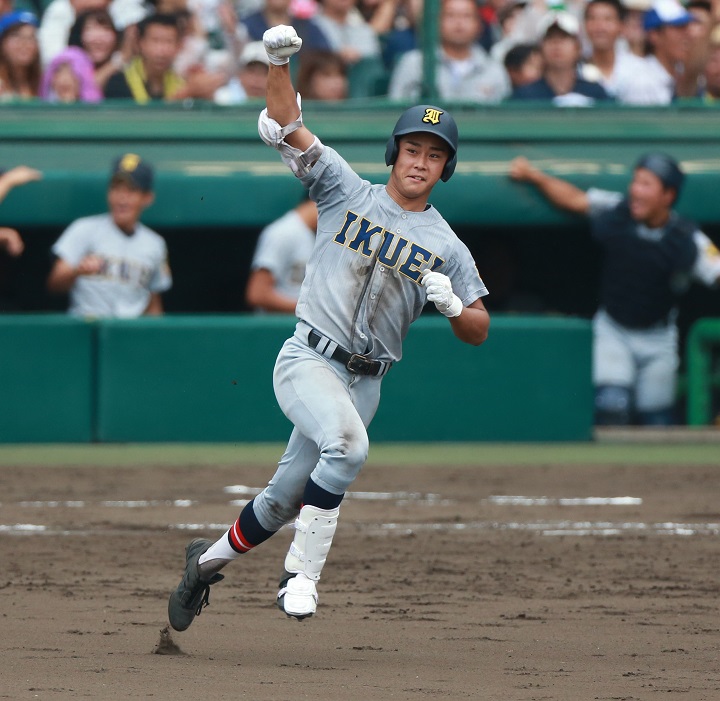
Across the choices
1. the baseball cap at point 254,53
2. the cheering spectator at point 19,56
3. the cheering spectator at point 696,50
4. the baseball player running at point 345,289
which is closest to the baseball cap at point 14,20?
the cheering spectator at point 19,56

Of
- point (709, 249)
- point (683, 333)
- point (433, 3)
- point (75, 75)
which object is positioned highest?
point (433, 3)

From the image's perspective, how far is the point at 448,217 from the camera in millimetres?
11836

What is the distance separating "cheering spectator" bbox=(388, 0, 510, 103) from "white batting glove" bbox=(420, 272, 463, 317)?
7.17 m

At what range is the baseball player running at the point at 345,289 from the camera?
196 inches

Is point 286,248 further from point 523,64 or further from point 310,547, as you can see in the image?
point 310,547

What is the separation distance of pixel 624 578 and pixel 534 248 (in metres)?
6.84

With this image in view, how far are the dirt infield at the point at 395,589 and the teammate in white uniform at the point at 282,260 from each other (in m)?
1.57

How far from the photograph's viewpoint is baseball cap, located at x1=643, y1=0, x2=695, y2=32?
39.5 feet

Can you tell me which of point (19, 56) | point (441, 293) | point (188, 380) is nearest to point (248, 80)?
point (19, 56)

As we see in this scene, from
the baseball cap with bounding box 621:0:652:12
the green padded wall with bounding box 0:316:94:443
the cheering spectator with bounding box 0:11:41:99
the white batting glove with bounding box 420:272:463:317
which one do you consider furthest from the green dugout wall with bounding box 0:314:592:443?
the white batting glove with bounding box 420:272:463:317

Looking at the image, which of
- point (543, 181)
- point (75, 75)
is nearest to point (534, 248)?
point (543, 181)

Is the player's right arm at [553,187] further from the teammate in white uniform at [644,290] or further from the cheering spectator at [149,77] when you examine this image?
the cheering spectator at [149,77]

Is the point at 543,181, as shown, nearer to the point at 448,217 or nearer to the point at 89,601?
the point at 448,217

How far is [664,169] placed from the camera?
11180 mm
